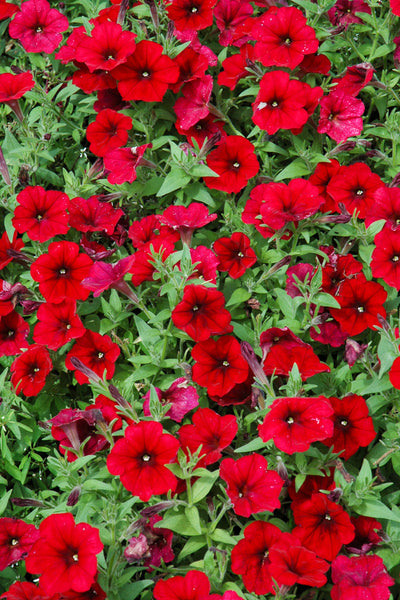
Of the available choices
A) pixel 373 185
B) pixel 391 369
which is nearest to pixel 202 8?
pixel 373 185

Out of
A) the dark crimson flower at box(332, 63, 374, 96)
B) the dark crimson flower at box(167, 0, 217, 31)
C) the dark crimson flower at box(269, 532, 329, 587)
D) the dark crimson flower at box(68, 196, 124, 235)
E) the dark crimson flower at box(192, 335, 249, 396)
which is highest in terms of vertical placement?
the dark crimson flower at box(167, 0, 217, 31)

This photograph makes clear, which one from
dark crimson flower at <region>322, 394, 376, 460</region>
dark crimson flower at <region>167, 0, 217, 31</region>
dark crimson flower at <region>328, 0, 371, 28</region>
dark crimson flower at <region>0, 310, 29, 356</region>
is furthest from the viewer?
dark crimson flower at <region>328, 0, 371, 28</region>

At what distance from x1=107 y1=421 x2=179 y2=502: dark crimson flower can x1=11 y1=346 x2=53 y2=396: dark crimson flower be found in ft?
1.75

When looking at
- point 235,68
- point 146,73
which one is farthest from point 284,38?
point 146,73

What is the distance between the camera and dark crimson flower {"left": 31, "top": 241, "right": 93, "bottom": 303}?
8.30ft

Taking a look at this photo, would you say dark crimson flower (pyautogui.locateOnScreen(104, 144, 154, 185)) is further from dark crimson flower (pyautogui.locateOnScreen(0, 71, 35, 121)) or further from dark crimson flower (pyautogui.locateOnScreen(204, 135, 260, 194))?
dark crimson flower (pyautogui.locateOnScreen(0, 71, 35, 121))

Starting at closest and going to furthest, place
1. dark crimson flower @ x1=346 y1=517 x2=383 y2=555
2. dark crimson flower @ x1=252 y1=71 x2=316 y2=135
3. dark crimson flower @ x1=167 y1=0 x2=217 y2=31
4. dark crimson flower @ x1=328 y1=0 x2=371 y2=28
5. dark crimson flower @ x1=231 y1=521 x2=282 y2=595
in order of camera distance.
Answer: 1. dark crimson flower @ x1=231 y1=521 x2=282 y2=595
2. dark crimson flower @ x1=346 y1=517 x2=383 y2=555
3. dark crimson flower @ x1=252 y1=71 x2=316 y2=135
4. dark crimson flower @ x1=167 y1=0 x2=217 y2=31
5. dark crimson flower @ x1=328 y1=0 x2=371 y2=28

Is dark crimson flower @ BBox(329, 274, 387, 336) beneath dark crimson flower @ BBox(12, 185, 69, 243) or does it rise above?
beneath

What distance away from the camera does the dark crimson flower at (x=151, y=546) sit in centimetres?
194

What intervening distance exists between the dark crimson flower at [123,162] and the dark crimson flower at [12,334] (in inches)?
24.4

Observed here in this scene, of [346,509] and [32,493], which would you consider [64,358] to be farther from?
[346,509]

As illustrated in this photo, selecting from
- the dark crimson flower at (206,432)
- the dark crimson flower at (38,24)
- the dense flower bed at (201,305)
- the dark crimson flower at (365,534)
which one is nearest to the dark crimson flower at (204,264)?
the dense flower bed at (201,305)

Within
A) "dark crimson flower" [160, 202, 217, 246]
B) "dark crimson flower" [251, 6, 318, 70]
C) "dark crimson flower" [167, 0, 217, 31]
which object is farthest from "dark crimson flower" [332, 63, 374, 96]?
"dark crimson flower" [160, 202, 217, 246]

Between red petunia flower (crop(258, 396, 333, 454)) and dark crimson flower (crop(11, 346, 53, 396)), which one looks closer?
red petunia flower (crop(258, 396, 333, 454))
